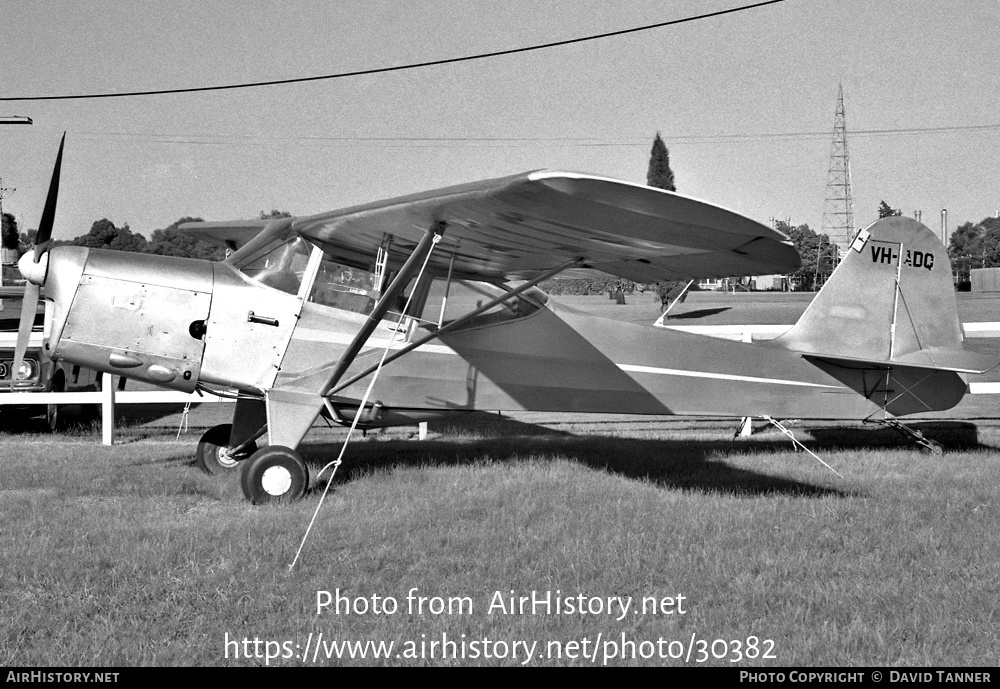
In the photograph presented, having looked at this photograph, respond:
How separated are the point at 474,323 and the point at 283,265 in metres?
1.76

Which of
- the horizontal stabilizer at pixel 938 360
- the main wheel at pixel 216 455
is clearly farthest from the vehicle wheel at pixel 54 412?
the horizontal stabilizer at pixel 938 360

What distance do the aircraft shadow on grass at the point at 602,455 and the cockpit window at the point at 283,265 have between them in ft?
5.53

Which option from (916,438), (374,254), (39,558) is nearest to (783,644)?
(39,558)

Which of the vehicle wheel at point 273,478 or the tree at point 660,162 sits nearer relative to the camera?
the vehicle wheel at point 273,478

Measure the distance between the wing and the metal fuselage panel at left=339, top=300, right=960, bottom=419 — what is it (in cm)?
74

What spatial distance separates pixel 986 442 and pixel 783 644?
25.1 ft

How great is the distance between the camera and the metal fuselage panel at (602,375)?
7.82 m

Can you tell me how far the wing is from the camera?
14.9 ft

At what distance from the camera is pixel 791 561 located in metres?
5.15

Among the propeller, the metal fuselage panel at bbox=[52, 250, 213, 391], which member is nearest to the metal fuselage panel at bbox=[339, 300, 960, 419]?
the metal fuselage panel at bbox=[52, 250, 213, 391]

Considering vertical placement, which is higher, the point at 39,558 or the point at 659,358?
the point at 659,358

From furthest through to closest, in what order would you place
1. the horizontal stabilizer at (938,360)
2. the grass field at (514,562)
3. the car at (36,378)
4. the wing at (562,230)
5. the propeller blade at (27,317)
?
1. the car at (36,378)
2. the horizontal stabilizer at (938,360)
3. the propeller blade at (27,317)
4. the wing at (562,230)
5. the grass field at (514,562)

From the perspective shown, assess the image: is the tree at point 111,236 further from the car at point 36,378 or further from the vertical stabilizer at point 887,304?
the vertical stabilizer at point 887,304

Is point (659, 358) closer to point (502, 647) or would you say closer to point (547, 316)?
point (547, 316)
